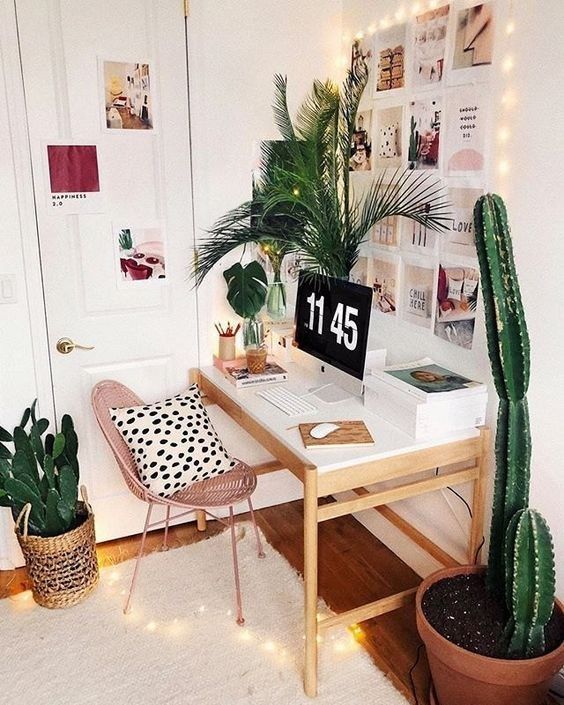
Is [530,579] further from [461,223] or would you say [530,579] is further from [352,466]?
[461,223]

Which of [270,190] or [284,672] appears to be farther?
[270,190]

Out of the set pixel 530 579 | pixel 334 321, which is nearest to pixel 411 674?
pixel 530 579

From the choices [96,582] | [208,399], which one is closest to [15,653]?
[96,582]

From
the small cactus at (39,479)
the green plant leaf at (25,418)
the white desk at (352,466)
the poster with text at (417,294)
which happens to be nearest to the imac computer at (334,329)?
the white desk at (352,466)

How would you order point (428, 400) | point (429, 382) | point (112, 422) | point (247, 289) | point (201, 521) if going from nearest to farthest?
point (428, 400) → point (429, 382) → point (112, 422) → point (247, 289) → point (201, 521)

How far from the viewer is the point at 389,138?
2.48 metres

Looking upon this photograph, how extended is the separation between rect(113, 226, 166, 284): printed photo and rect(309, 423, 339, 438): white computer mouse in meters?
1.02

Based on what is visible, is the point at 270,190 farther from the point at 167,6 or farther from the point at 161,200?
the point at 167,6

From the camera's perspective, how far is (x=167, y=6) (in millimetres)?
2486

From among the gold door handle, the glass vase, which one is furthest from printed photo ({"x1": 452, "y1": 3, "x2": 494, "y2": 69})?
the gold door handle

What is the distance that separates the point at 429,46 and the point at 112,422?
172 centimetres

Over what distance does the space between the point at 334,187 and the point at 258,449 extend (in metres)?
1.24

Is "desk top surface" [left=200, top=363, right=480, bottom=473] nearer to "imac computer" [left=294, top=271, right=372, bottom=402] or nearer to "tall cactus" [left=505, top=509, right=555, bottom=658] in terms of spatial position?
"imac computer" [left=294, top=271, right=372, bottom=402]

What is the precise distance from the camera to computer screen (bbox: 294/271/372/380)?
2.28m
